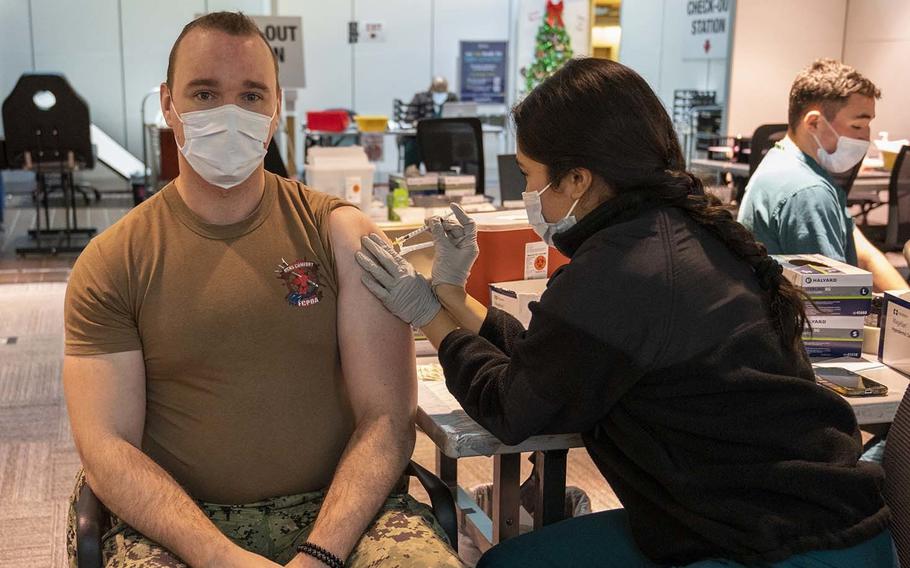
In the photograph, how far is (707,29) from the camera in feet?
27.8

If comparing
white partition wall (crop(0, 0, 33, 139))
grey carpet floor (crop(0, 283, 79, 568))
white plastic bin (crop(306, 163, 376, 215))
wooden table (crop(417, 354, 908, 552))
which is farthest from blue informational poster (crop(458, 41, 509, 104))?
wooden table (crop(417, 354, 908, 552))

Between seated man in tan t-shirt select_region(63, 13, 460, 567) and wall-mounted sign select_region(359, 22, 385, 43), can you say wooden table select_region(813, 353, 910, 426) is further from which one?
wall-mounted sign select_region(359, 22, 385, 43)

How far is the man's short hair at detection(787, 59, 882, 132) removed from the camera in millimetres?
2824

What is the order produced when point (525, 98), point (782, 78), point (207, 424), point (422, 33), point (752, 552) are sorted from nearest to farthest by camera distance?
point (752, 552), point (525, 98), point (207, 424), point (782, 78), point (422, 33)

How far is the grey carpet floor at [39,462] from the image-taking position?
2.81 m

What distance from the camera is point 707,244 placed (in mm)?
1413

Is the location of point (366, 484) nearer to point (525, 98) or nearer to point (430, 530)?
point (430, 530)

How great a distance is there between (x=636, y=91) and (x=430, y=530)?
0.77 metres

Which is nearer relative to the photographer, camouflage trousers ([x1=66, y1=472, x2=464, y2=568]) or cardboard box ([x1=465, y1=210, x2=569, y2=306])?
camouflage trousers ([x1=66, y1=472, x2=464, y2=568])

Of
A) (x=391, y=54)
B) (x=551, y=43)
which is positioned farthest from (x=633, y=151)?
(x=391, y=54)

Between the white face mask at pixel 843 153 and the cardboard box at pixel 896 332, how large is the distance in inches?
34.0

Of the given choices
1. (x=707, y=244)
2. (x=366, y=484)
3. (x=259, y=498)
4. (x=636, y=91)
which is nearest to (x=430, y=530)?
(x=366, y=484)

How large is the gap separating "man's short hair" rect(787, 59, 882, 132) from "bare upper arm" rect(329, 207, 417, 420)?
5.48ft

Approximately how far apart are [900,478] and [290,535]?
39.4 inches
